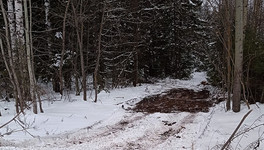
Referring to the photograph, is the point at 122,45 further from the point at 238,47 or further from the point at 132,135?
the point at 132,135

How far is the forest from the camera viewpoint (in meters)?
7.65

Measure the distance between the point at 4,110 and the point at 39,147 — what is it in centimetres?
523

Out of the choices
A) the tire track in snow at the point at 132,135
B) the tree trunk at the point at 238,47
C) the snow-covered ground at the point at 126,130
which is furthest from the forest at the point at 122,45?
the tire track in snow at the point at 132,135

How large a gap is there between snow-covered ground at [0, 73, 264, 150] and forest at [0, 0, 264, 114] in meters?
0.73

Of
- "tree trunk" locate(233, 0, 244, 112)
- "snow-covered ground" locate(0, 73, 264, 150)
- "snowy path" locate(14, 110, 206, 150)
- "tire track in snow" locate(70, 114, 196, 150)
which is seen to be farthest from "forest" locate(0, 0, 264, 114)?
"tire track in snow" locate(70, 114, 196, 150)

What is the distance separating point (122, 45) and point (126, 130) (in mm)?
9291

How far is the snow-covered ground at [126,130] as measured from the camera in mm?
5359

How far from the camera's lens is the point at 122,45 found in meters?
15.2

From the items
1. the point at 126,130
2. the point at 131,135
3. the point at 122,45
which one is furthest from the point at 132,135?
the point at 122,45

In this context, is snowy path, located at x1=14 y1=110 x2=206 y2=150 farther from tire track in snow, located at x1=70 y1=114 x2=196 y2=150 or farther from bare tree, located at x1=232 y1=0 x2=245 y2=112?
bare tree, located at x1=232 y1=0 x2=245 y2=112

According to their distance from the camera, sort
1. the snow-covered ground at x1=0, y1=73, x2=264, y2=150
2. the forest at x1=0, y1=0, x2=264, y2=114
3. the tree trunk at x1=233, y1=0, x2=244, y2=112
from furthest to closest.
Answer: the forest at x1=0, y1=0, x2=264, y2=114, the tree trunk at x1=233, y1=0, x2=244, y2=112, the snow-covered ground at x1=0, y1=73, x2=264, y2=150

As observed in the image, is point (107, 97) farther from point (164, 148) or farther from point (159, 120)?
point (164, 148)

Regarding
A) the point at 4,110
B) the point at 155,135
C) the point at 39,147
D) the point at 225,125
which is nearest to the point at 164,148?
the point at 155,135

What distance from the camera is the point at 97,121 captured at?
24.6 ft
